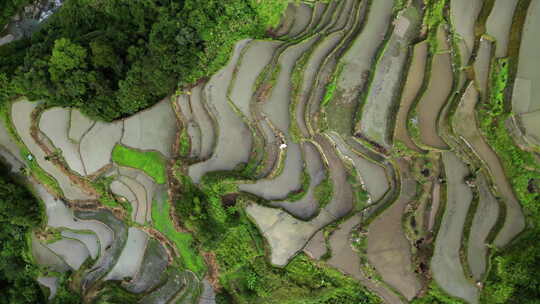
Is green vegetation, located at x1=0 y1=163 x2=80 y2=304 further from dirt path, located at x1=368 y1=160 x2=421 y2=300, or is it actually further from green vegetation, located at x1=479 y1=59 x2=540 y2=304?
green vegetation, located at x1=479 y1=59 x2=540 y2=304

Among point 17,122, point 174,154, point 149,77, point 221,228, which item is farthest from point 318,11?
point 17,122

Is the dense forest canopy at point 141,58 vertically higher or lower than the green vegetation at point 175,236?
higher

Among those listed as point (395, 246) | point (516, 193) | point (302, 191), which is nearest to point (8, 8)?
point (302, 191)

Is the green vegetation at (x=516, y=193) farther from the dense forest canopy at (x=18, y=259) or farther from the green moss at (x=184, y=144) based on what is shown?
the dense forest canopy at (x=18, y=259)

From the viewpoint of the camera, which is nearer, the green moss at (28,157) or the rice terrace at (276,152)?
the rice terrace at (276,152)

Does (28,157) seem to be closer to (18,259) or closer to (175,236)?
(18,259)

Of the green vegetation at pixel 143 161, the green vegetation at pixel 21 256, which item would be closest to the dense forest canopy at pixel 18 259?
the green vegetation at pixel 21 256

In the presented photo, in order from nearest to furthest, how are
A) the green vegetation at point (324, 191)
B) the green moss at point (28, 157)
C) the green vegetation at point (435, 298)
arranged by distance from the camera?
the green vegetation at point (435, 298)
the green vegetation at point (324, 191)
the green moss at point (28, 157)

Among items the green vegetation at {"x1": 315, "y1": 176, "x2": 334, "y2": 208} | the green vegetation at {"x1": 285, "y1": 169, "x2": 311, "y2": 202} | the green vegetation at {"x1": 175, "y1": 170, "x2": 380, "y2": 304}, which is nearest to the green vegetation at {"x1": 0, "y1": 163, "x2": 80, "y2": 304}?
the green vegetation at {"x1": 175, "y1": 170, "x2": 380, "y2": 304}
